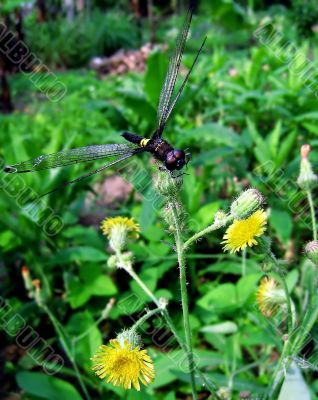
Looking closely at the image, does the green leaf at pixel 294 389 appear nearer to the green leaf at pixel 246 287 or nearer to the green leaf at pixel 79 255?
the green leaf at pixel 246 287

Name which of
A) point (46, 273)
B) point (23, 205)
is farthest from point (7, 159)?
point (46, 273)

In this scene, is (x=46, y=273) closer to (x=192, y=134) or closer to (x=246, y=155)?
(x=192, y=134)

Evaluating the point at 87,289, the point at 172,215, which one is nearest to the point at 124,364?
the point at 172,215

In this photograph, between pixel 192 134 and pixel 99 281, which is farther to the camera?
pixel 192 134

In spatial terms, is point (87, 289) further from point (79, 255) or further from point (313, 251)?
point (313, 251)

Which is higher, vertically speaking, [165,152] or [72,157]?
[72,157]

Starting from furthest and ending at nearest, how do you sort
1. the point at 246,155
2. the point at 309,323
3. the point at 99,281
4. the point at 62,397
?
the point at 246,155, the point at 99,281, the point at 62,397, the point at 309,323

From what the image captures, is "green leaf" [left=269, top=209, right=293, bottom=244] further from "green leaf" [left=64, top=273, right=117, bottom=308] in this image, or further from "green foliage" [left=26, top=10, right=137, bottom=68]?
"green foliage" [left=26, top=10, right=137, bottom=68]
